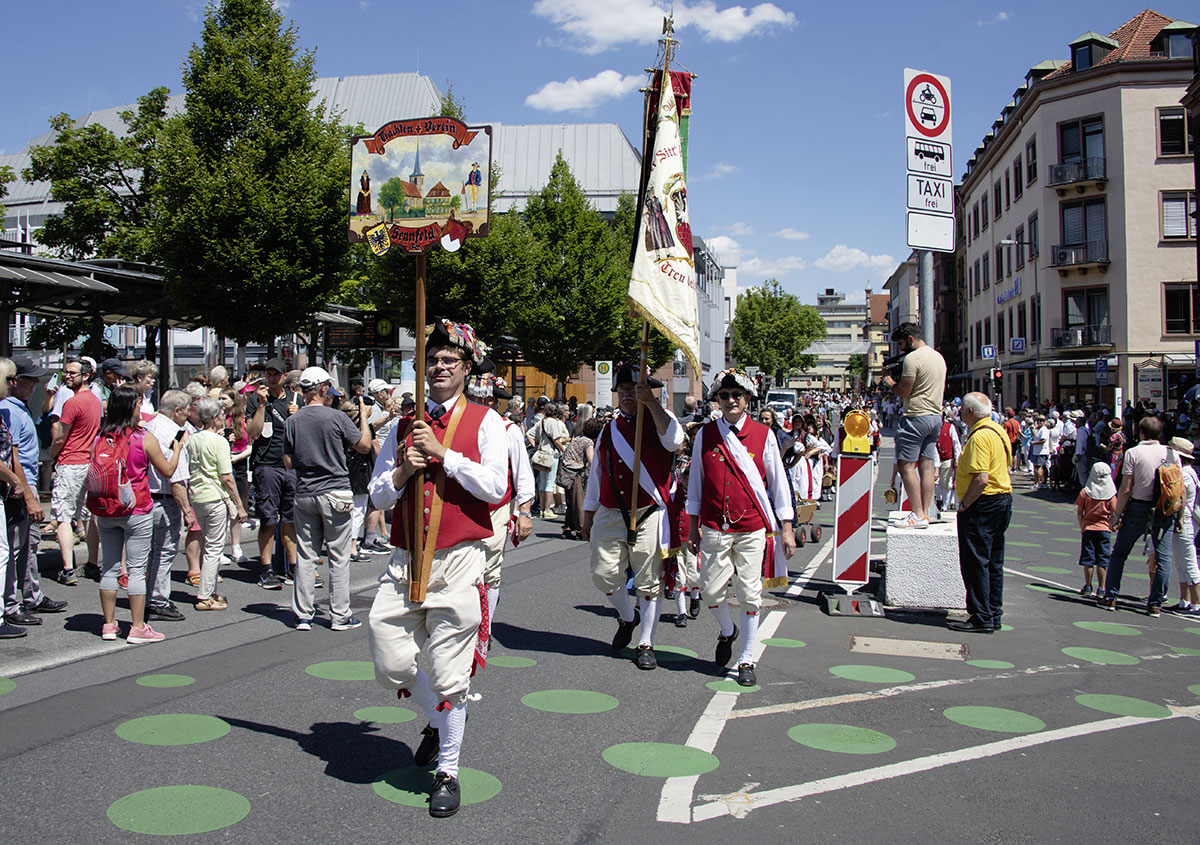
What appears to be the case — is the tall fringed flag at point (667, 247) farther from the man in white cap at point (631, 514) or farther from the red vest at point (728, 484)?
the red vest at point (728, 484)

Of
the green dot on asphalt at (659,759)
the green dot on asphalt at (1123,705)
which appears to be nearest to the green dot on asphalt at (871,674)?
the green dot on asphalt at (1123,705)

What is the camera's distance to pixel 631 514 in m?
6.35

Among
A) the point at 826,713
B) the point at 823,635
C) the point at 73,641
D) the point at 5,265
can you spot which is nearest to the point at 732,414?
the point at 826,713

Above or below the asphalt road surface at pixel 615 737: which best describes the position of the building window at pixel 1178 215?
above

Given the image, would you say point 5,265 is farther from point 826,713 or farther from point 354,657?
point 826,713

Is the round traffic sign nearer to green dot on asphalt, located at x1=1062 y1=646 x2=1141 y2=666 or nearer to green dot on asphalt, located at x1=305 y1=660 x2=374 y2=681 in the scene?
green dot on asphalt, located at x1=1062 y1=646 x2=1141 y2=666

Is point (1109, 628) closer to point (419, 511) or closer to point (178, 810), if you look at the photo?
point (419, 511)

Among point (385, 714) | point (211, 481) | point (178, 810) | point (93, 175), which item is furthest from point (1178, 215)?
point (93, 175)

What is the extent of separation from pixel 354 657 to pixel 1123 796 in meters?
4.58

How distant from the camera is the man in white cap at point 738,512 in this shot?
19.6 feet

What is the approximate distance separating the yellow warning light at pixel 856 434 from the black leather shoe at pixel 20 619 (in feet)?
23.3

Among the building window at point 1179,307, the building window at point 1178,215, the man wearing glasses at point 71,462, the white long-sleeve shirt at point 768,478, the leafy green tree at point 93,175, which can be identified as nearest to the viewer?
the white long-sleeve shirt at point 768,478

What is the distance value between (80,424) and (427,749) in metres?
5.79

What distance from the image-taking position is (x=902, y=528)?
8.76m
